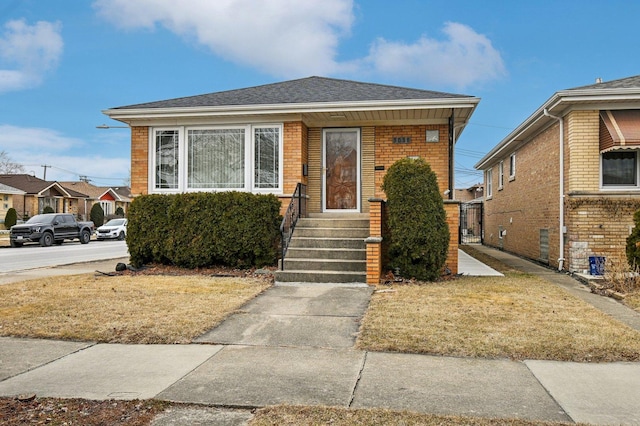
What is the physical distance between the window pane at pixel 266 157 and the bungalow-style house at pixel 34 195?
3677cm

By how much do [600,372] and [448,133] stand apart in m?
8.21

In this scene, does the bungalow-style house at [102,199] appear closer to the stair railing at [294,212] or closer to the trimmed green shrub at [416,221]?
the stair railing at [294,212]

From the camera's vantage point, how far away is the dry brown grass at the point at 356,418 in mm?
3268

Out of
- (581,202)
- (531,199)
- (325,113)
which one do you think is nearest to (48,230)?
(325,113)

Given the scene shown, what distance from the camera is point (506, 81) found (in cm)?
2978

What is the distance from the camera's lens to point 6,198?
1590 inches

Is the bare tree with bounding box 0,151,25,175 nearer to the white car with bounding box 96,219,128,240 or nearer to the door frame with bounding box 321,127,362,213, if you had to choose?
the white car with bounding box 96,219,128,240

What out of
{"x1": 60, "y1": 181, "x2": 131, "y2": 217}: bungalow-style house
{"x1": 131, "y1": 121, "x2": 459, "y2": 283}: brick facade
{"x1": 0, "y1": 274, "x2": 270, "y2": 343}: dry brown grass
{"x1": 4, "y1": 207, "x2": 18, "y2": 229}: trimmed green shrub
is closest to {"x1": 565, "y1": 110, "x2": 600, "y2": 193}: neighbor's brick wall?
{"x1": 131, "y1": 121, "x2": 459, "y2": 283}: brick facade

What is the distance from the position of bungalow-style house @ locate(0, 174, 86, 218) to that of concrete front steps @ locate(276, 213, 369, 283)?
3865cm

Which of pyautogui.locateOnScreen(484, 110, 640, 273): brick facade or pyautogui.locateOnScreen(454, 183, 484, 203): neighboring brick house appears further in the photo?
pyautogui.locateOnScreen(454, 183, 484, 203): neighboring brick house

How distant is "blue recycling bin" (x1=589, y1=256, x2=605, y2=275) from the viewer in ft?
34.1

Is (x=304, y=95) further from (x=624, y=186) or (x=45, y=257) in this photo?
(x=45, y=257)

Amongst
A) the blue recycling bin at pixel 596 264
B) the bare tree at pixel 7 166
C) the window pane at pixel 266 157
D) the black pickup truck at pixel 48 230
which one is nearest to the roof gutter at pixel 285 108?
the window pane at pixel 266 157

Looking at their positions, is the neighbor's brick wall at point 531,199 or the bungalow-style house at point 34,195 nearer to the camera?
the neighbor's brick wall at point 531,199
